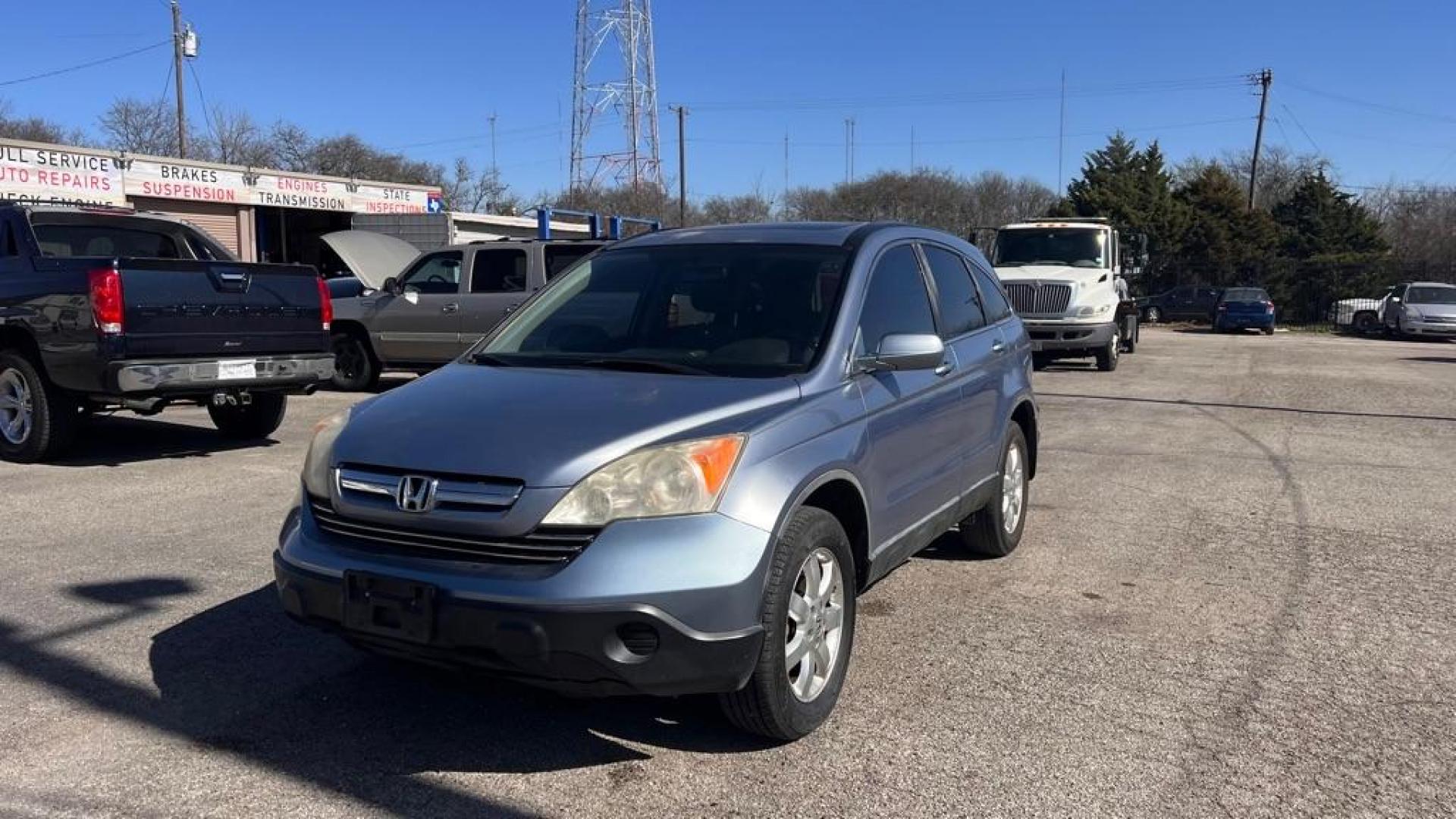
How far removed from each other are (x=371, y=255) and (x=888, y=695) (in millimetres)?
12289

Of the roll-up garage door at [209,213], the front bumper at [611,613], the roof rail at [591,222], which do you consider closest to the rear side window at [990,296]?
the front bumper at [611,613]

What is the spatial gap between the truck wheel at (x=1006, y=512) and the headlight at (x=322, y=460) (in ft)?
10.5

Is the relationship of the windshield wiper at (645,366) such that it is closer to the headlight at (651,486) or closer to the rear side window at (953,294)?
the headlight at (651,486)

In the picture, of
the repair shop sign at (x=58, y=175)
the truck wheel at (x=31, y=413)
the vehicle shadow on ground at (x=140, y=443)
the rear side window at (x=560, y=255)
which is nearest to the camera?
the truck wheel at (x=31, y=413)

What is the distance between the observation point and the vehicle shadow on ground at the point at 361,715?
357cm

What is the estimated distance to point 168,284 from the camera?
811 cm

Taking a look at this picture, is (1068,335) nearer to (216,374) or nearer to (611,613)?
(216,374)

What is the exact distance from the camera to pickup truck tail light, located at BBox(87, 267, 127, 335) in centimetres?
775

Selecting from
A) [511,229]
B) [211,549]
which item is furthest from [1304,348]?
[211,549]

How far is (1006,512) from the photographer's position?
6164 mm

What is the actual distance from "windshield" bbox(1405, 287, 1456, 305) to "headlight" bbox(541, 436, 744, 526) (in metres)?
33.2

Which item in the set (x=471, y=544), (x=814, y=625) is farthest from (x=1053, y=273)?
(x=471, y=544)

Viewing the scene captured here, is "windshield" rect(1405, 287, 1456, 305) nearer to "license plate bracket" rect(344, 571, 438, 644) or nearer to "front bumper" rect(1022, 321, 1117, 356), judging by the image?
"front bumper" rect(1022, 321, 1117, 356)

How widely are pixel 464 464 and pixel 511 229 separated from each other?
99.3 feet
